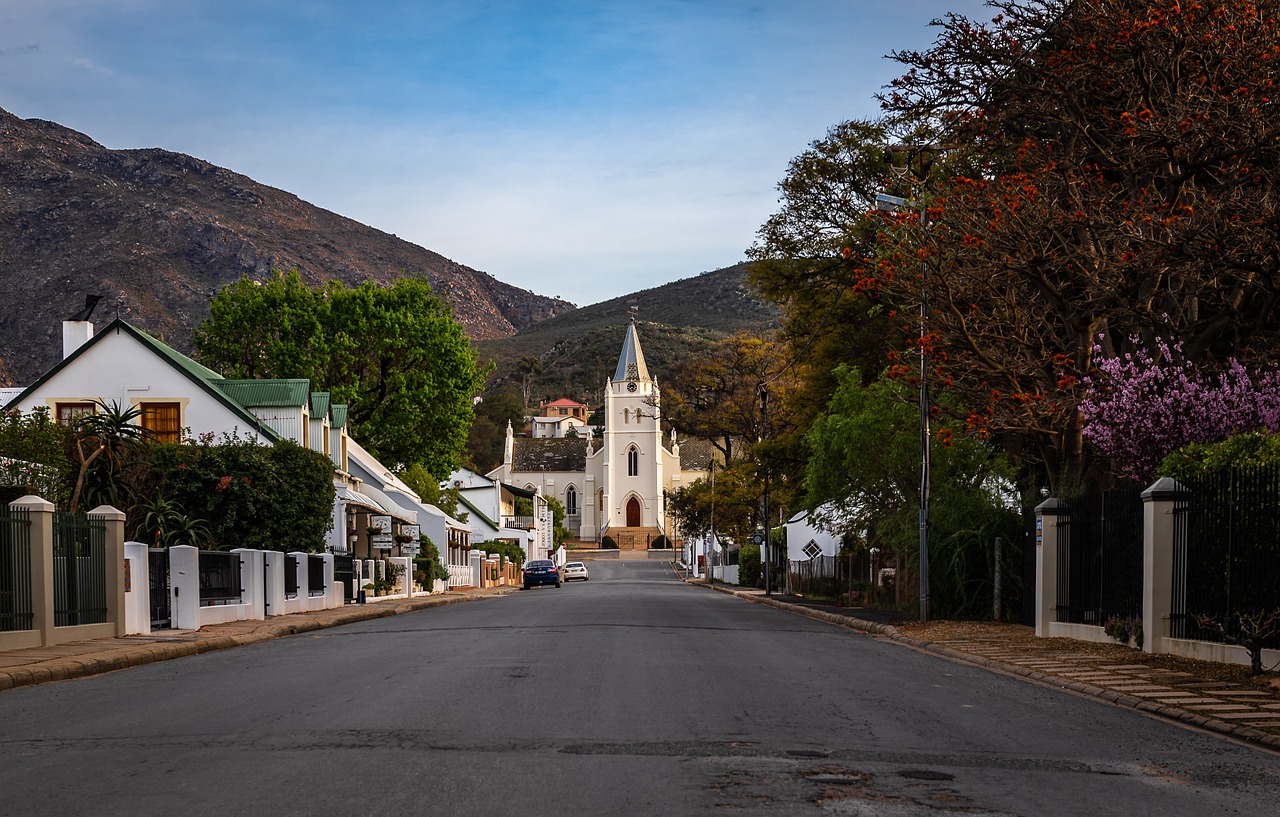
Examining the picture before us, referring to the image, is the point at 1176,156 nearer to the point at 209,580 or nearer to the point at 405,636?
the point at 405,636

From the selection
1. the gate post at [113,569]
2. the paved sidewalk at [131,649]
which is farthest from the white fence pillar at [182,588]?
the gate post at [113,569]

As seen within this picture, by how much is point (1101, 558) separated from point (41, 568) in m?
15.0

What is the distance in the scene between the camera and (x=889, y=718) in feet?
35.2

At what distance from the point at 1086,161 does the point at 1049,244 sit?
150 inches

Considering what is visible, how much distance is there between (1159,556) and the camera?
53.4 ft

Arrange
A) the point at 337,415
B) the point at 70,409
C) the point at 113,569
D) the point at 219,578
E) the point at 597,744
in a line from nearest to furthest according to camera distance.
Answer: the point at 597,744 < the point at 113,569 < the point at 219,578 < the point at 70,409 < the point at 337,415

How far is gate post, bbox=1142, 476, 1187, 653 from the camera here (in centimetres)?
1627

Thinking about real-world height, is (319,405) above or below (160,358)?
below

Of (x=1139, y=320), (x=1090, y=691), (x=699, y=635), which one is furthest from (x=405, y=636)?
(x=1139, y=320)

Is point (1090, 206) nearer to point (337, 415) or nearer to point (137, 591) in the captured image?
point (137, 591)

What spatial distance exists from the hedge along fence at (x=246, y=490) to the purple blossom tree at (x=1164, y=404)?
1944cm

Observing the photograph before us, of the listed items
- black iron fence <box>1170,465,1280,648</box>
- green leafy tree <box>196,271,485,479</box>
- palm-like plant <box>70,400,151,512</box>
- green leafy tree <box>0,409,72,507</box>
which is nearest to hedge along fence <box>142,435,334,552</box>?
green leafy tree <box>0,409,72,507</box>

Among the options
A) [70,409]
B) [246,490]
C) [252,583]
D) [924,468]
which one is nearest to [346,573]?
[246,490]

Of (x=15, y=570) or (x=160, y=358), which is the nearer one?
(x=15, y=570)
